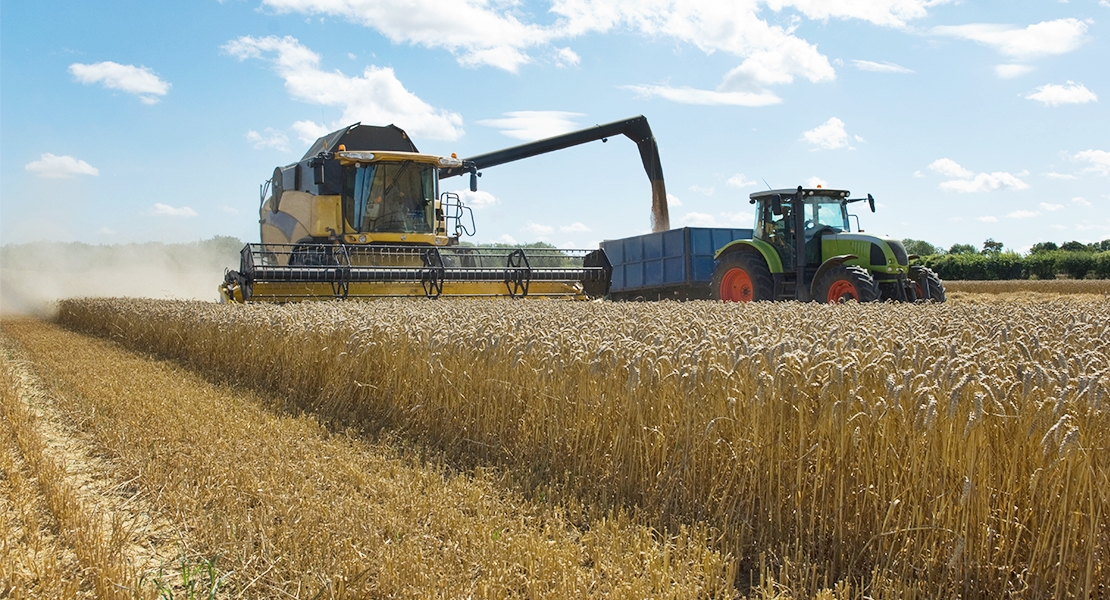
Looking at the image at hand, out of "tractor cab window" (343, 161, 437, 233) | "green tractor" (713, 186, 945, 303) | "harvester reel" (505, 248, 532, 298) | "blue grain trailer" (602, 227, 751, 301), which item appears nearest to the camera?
"green tractor" (713, 186, 945, 303)

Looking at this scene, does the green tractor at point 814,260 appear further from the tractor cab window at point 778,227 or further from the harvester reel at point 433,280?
the harvester reel at point 433,280

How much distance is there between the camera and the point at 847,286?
40.5 feet

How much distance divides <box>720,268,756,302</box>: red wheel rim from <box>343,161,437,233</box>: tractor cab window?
5.54 meters

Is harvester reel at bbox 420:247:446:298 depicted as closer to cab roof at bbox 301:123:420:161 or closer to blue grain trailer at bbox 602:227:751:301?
cab roof at bbox 301:123:420:161

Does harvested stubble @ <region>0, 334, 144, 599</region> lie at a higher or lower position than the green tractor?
lower

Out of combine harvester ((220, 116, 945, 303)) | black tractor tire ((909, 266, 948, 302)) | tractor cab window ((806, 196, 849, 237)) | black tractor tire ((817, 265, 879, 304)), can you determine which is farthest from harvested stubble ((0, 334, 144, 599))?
tractor cab window ((806, 196, 849, 237))

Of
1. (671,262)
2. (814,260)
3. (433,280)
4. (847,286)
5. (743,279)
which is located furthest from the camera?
(671,262)

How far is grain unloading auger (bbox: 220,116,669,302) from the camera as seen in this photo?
501 inches

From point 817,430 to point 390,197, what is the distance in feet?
39.4

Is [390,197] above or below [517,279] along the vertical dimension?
above

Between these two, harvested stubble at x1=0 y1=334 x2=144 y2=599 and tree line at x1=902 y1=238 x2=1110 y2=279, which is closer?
harvested stubble at x1=0 y1=334 x2=144 y2=599

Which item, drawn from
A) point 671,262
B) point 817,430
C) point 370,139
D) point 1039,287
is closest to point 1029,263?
point 1039,287

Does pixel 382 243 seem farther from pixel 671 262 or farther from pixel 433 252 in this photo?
pixel 671 262

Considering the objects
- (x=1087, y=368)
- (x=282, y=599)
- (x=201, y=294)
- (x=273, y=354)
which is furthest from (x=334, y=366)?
(x=201, y=294)
